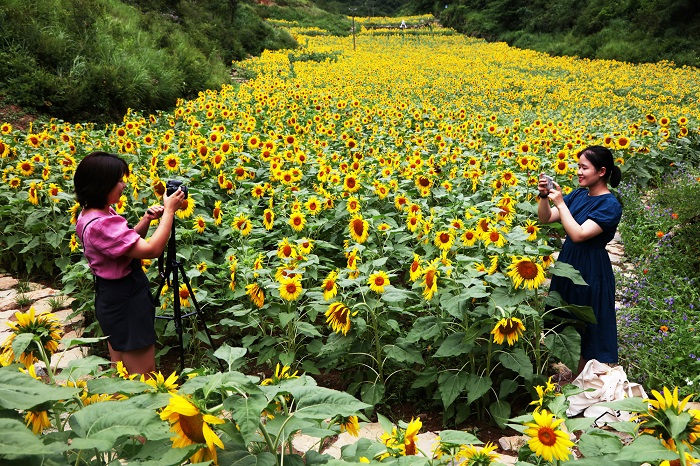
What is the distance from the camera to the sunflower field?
2.72 m

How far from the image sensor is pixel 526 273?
2455 mm

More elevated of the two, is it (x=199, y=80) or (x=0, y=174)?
(x=199, y=80)

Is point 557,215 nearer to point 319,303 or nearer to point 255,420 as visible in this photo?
point 319,303

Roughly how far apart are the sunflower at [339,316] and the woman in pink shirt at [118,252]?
0.89 meters

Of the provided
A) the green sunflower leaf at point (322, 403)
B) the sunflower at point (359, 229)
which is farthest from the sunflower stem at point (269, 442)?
the sunflower at point (359, 229)

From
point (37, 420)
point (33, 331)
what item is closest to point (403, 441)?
point (37, 420)

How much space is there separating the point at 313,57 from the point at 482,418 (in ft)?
67.1

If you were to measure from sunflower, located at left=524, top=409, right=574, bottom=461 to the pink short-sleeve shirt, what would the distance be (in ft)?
6.18

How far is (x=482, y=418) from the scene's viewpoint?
9.31 ft

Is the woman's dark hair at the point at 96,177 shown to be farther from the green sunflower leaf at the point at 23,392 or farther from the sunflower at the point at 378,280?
the green sunflower leaf at the point at 23,392

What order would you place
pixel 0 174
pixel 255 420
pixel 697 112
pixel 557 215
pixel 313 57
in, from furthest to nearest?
pixel 313 57, pixel 697 112, pixel 0 174, pixel 557 215, pixel 255 420

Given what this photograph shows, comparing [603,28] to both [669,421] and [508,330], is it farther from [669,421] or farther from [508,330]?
[669,421]

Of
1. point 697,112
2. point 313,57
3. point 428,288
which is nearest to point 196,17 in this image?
point 313,57

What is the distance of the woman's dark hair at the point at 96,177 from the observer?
2412 mm
